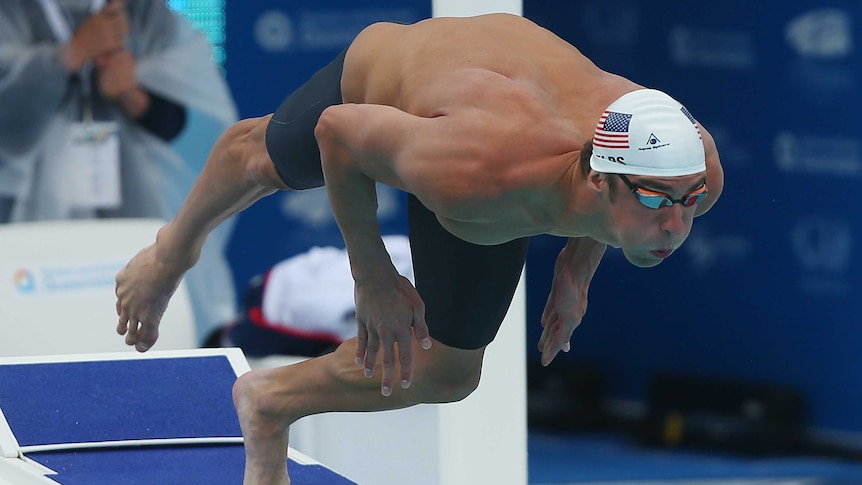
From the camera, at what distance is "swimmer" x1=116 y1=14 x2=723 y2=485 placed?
2.21 metres

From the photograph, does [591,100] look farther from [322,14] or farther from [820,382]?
[820,382]

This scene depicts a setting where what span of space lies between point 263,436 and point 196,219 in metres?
0.55

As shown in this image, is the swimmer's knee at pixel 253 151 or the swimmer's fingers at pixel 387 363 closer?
the swimmer's fingers at pixel 387 363

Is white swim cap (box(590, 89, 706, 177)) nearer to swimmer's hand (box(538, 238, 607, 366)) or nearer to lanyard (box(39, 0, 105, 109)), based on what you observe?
swimmer's hand (box(538, 238, 607, 366))

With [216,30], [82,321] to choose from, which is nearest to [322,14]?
[216,30]

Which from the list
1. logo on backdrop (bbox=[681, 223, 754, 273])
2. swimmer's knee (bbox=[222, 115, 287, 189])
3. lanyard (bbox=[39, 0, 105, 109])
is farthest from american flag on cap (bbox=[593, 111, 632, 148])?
logo on backdrop (bbox=[681, 223, 754, 273])

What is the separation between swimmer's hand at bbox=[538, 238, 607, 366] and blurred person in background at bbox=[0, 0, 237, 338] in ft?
8.24

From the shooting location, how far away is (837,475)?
5.60 metres

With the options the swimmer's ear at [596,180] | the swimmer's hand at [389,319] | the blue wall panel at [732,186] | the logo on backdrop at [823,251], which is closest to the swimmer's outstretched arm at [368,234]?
the swimmer's hand at [389,319]

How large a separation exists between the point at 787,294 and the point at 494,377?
2026mm

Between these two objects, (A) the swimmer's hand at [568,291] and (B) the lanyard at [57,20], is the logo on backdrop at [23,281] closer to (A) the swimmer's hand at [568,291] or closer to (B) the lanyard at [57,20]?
(B) the lanyard at [57,20]

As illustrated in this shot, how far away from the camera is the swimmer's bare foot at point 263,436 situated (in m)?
3.02

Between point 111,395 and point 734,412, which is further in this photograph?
point 734,412

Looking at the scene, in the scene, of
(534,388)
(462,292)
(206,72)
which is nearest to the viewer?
(462,292)
